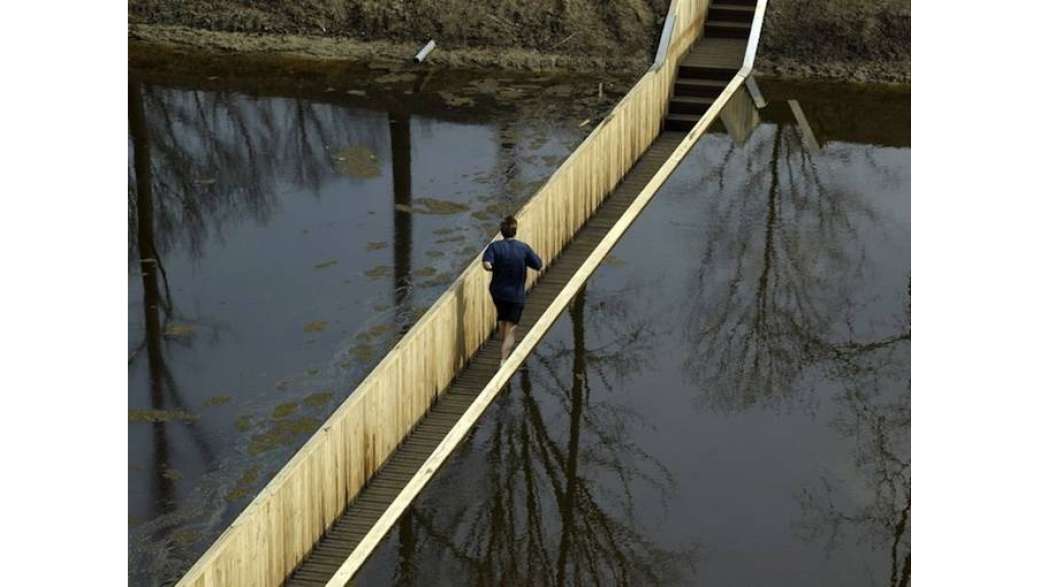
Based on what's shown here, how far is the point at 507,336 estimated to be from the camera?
17.0 meters

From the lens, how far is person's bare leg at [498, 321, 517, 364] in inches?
669

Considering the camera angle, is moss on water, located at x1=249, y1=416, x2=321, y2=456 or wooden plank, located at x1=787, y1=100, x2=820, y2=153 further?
wooden plank, located at x1=787, y1=100, x2=820, y2=153

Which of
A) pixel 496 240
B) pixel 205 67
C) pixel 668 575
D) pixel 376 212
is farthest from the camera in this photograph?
pixel 205 67

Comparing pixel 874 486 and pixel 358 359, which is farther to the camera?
pixel 358 359

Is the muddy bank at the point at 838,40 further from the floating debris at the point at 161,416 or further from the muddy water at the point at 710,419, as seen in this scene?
the floating debris at the point at 161,416

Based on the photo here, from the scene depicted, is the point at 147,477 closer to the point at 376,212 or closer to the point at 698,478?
the point at 698,478

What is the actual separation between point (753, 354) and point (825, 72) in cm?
1262

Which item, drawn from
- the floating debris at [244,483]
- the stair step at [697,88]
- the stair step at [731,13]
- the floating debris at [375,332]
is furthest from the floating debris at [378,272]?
the stair step at [731,13]

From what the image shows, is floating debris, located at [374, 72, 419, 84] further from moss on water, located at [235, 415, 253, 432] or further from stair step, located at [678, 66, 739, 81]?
moss on water, located at [235, 415, 253, 432]

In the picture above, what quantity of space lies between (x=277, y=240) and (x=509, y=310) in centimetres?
614

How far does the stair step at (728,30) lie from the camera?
93.7ft

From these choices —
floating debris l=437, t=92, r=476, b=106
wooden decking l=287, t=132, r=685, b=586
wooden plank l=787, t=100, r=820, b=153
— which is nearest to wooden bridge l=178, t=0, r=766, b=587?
wooden decking l=287, t=132, r=685, b=586

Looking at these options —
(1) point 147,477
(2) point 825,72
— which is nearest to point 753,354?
(1) point 147,477

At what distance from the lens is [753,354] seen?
1884 cm
